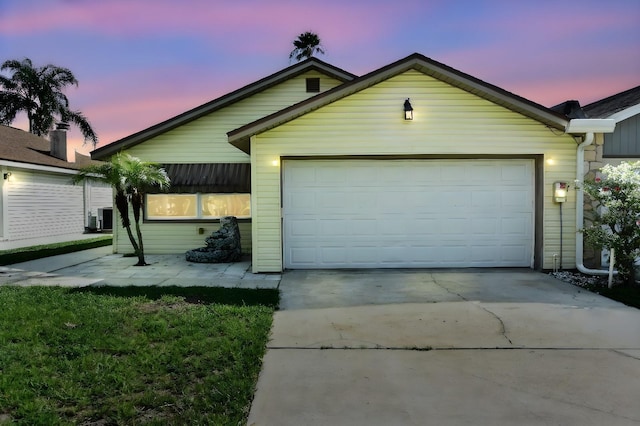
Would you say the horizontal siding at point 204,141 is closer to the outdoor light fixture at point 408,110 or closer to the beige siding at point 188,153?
the beige siding at point 188,153

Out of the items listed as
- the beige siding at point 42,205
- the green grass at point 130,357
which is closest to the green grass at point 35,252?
the beige siding at point 42,205

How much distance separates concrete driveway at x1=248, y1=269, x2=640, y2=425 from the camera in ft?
9.84

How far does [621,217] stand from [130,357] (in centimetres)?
777

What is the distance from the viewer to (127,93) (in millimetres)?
19391

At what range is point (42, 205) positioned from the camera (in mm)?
15664

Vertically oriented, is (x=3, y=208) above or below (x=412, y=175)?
below

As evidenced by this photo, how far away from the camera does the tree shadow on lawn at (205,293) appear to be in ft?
20.0

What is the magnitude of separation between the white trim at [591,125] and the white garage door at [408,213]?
1.15 metres

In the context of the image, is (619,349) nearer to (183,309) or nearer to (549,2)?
(183,309)

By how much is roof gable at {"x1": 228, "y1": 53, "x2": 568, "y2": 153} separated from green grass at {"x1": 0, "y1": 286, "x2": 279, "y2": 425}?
3.61m

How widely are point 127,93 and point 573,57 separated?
18.6 metres

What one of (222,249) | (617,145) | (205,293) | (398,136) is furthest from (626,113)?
(222,249)

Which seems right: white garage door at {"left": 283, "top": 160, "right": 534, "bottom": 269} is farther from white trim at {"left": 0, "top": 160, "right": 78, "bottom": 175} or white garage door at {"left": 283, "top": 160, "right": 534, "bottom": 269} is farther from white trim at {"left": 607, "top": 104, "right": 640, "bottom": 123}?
white trim at {"left": 0, "top": 160, "right": 78, "bottom": 175}

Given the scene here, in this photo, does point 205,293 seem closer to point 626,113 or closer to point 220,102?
point 220,102
